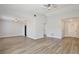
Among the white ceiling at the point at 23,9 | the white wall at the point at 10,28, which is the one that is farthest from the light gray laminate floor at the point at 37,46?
the white ceiling at the point at 23,9

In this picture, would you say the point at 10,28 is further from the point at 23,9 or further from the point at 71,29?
the point at 71,29

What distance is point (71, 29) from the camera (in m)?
2.60

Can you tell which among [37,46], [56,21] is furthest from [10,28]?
[56,21]

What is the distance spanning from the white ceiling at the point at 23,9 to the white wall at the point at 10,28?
210 millimetres

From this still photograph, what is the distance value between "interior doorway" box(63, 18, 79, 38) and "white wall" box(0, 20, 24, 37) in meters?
1.01

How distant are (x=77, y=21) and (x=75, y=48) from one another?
60cm

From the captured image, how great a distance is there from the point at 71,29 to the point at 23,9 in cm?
120

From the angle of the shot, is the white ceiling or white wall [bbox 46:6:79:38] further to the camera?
white wall [bbox 46:6:79:38]

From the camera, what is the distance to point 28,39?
2580 millimetres

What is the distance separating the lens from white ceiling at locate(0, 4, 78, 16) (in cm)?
245

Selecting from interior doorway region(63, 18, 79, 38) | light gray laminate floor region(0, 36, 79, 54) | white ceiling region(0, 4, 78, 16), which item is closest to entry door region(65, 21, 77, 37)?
interior doorway region(63, 18, 79, 38)

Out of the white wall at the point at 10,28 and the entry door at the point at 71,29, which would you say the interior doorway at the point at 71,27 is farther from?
the white wall at the point at 10,28

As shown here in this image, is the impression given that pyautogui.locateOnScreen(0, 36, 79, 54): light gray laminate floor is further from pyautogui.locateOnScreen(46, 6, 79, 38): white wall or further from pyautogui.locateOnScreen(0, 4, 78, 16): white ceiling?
pyautogui.locateOnScreen(0, 4, 78, 16): white ceiling
